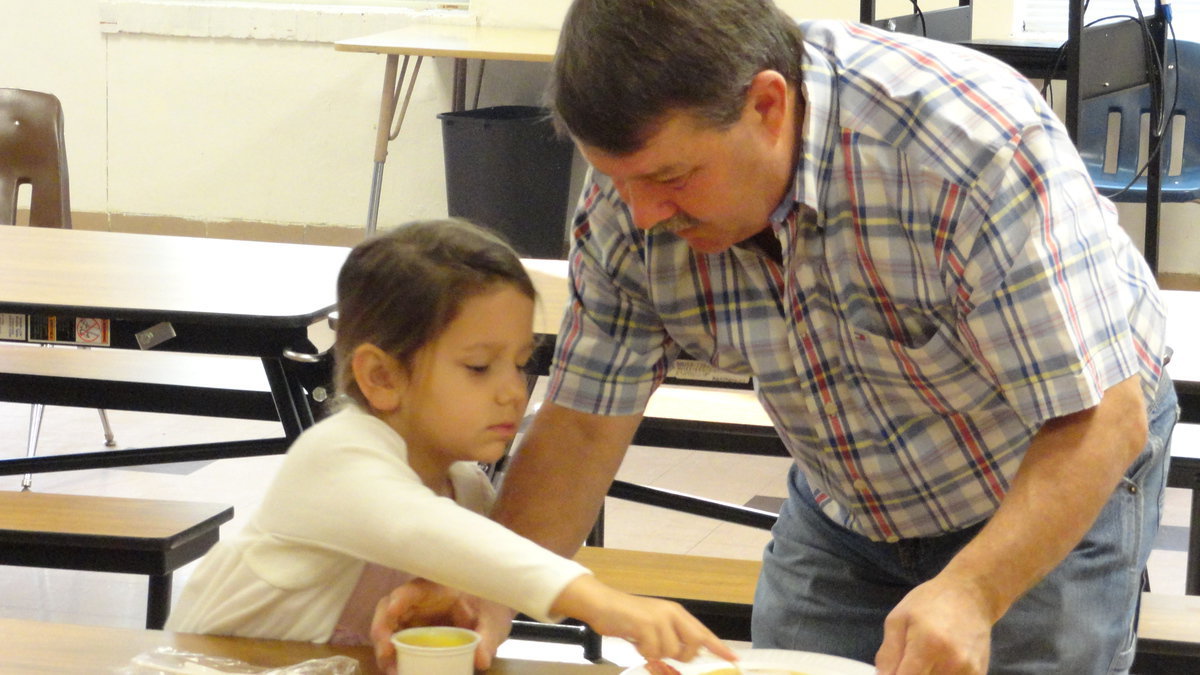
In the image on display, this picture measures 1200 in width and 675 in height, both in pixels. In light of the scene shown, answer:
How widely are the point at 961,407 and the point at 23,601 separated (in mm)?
2237

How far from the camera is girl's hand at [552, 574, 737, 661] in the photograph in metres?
0.97

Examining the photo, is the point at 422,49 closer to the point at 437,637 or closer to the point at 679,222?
the point at 679,222

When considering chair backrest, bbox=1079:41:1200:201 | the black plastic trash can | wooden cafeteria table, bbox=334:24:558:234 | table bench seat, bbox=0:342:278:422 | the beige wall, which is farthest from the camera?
the beige wall

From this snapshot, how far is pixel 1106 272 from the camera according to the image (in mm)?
1117

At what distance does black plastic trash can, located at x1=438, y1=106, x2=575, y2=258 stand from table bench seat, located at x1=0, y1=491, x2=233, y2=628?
352 centimetres

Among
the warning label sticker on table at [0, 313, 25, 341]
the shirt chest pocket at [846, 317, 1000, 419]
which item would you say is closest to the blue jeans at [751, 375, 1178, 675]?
the shirt chest pocket at [846, 317, 1000, 419]

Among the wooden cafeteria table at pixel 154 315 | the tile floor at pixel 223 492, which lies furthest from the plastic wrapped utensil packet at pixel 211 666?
the tile floor at pixel 223 492

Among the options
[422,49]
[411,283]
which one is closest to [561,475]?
[411,283]

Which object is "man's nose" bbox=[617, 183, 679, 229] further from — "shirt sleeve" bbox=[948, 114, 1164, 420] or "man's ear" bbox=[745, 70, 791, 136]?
"shirt sleeve" bbox=[948, 114, 1164, 420]

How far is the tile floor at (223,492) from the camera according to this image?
2.82 meters

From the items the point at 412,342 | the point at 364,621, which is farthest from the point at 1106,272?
the point at 364,621

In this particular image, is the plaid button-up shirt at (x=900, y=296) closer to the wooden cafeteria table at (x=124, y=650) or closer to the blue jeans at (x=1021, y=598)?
the blue jeans at (x=1021, y=598)

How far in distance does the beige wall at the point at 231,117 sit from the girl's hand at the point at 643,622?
5.33m

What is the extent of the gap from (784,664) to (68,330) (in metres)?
1.51
